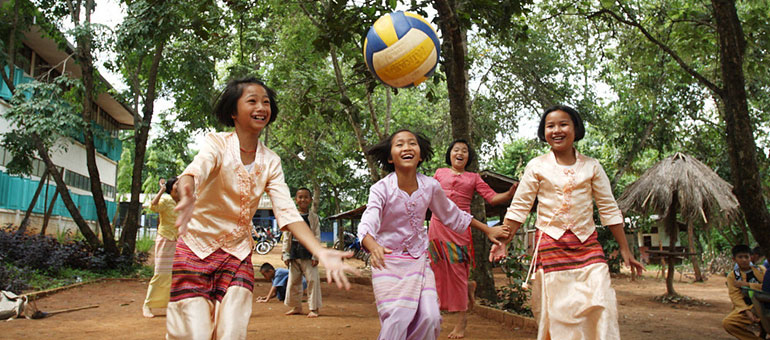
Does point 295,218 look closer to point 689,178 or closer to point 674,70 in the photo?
point 674,70

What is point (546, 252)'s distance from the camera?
4316 mm

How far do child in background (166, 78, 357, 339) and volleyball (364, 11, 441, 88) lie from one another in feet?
7.97

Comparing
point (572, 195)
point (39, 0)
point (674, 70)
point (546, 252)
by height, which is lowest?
point (546, 252)

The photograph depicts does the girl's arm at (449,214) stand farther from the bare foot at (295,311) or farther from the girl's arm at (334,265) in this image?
the bare foot at (295,311)

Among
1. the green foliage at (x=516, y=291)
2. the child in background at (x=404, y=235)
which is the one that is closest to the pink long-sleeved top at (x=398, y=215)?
the child in background at (x=404, y=235)

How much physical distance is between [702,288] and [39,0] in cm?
1938

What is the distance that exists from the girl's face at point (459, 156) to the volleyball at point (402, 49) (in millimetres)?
877

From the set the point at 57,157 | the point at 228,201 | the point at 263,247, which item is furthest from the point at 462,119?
the point at 263,247

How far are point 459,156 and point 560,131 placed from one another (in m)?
2.05

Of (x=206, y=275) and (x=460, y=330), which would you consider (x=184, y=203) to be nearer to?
(x=206, y=275)

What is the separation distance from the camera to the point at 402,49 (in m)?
5.81

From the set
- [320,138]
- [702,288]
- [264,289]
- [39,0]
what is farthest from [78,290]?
[702,288]

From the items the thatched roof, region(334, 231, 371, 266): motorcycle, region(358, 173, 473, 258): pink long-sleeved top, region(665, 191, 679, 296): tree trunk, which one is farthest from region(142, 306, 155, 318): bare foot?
region(334, 231, 371, 266): motorcycle

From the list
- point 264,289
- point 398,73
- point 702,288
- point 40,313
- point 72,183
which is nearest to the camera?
point 398,73
